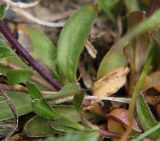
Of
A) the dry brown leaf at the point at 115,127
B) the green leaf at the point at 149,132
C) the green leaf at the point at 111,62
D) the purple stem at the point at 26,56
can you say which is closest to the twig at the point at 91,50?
the green leaf at the point at 111,62

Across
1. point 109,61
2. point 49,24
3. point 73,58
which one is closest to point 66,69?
point 73,58

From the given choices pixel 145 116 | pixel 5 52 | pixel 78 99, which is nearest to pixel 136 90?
pixel 145 116

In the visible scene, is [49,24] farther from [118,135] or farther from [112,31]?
[118,135]

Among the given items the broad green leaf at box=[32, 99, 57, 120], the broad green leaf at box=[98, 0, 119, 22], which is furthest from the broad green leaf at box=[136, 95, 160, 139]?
the broad green leaf at box=[98, 0, 119, 22]

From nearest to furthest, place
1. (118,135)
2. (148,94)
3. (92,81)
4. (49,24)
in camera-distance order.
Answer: (118,135)
(148,94)
(92,81)
(49,24)

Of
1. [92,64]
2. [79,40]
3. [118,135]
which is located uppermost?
[79,40]

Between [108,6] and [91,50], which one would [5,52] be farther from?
[108,6]
